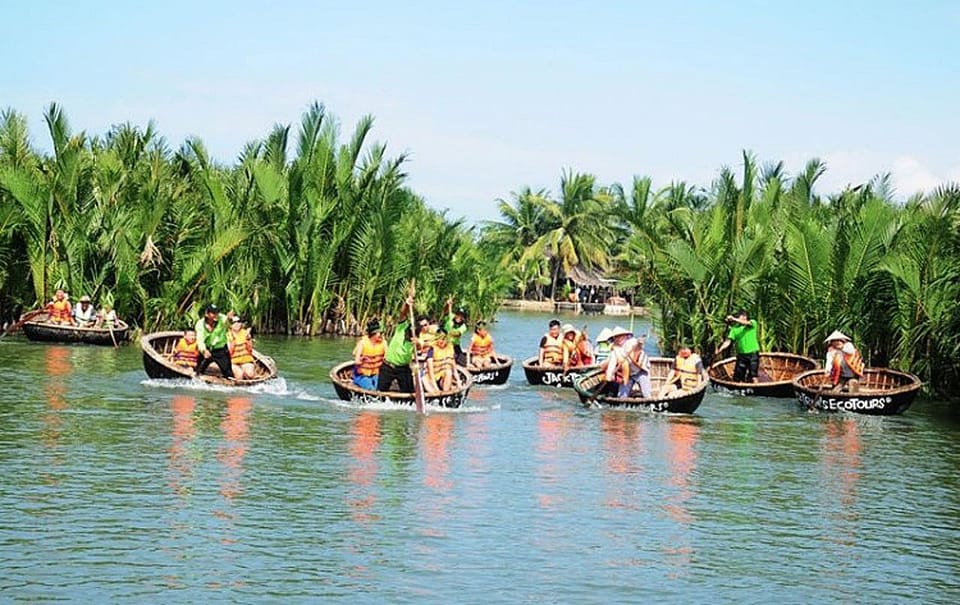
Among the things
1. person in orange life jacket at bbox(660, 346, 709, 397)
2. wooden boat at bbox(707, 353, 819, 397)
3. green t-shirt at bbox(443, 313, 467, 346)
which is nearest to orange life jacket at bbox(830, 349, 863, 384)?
wooden boat at bbox(707, 353, 819, 397)

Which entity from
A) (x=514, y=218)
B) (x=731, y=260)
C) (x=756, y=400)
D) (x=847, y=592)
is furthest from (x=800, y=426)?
(x=514, y=218)

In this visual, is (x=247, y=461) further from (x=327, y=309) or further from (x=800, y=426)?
(x=327, y=309)

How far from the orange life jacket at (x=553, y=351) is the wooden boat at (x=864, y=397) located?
5509 millimetres

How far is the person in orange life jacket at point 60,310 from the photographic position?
33312 mm

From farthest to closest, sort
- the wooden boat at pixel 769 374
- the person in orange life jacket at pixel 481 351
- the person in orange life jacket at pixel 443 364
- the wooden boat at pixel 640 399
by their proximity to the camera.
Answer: the person in orange life jacket at pixel 481 351, the wooden boat at pixel 769 374, the person in orange life jacket at pixel 443 364, the wooden boat at pixel 640 399

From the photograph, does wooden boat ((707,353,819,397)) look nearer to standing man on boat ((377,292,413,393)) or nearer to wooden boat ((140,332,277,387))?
standing man on boat ((377,292,413,393))

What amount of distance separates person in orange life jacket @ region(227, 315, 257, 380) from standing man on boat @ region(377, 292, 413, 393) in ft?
10.7

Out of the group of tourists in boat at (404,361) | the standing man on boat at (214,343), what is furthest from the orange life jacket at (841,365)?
the standing man on boat at (214,343)

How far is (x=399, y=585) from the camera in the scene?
12094 mm

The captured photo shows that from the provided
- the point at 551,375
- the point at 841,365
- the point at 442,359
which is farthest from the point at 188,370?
the point at 841,365

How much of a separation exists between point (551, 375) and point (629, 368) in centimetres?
529

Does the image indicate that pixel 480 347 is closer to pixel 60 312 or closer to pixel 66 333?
pixel 66 333

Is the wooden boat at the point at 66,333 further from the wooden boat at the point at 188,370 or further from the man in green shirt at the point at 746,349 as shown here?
the man in green shirt at the point at 746,349

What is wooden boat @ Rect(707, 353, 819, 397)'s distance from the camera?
1131 inches
